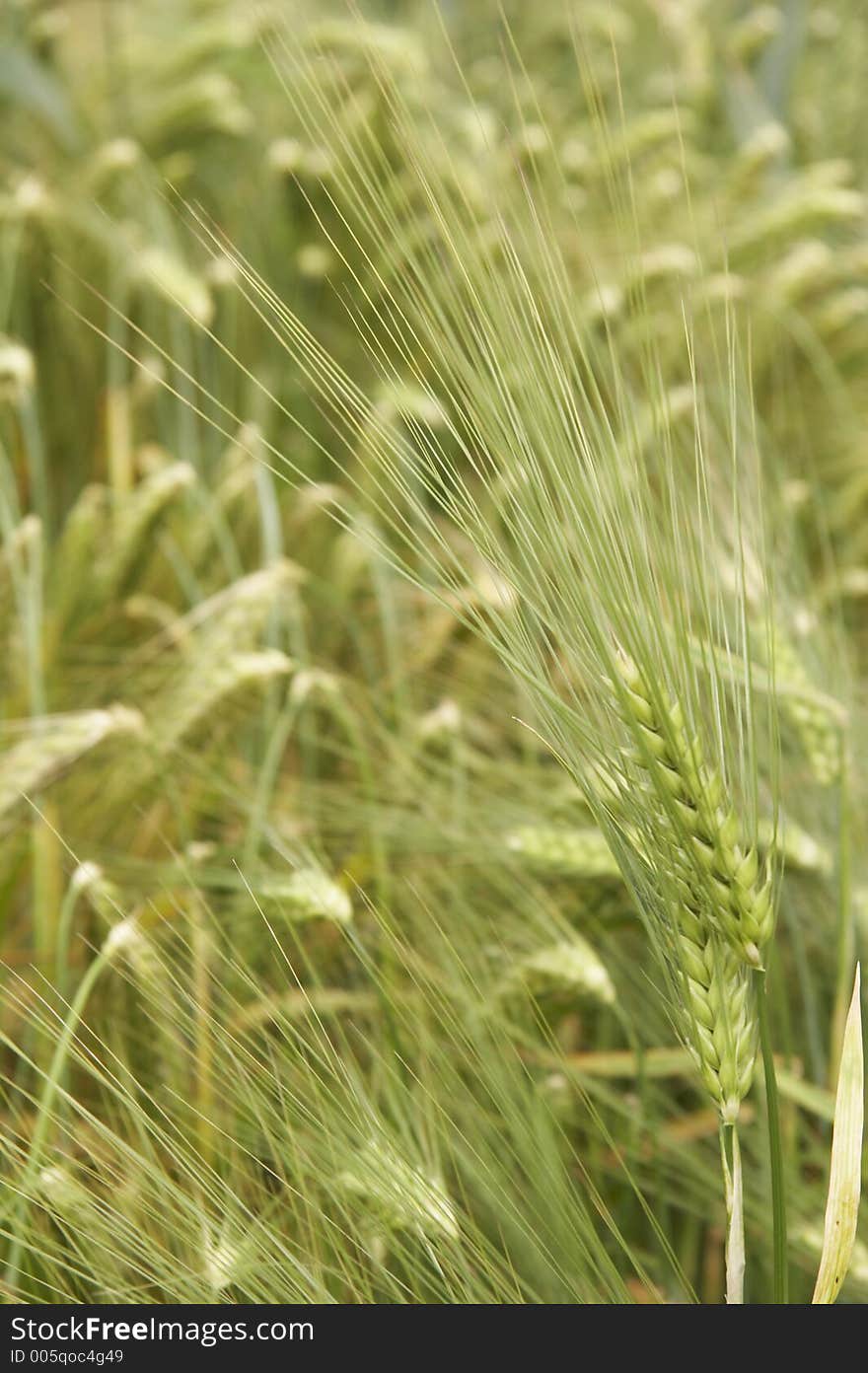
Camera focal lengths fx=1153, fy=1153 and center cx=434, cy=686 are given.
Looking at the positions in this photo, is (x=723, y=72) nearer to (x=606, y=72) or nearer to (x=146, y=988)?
(x=606, y=72)

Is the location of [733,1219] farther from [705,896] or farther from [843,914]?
[843,914]

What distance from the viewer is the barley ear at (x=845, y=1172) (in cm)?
33

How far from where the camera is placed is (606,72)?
1.37m

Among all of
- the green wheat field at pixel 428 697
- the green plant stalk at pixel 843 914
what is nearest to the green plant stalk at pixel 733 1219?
the green wheat field at pixel 428 697

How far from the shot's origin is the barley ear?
33 centimetres

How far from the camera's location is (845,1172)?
333 mm

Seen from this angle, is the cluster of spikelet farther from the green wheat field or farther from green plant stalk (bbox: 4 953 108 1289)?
green plant stalk (bbox: 4 953 108 1289)

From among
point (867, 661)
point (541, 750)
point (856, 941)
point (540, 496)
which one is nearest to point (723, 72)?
point (867, 661)

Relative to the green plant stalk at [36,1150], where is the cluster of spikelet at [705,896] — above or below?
above

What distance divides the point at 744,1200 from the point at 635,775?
10.8 inches

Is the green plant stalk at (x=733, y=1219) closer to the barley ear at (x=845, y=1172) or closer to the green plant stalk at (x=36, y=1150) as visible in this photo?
the barley ear at (x=845, y=1172)

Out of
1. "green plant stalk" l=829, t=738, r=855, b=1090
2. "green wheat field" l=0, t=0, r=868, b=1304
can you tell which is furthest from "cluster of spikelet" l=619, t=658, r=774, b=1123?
"green plant stalk" l=829, t=738, r=855, b=1090

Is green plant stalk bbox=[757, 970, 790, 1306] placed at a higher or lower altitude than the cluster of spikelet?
lower

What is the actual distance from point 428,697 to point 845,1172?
46 cm
